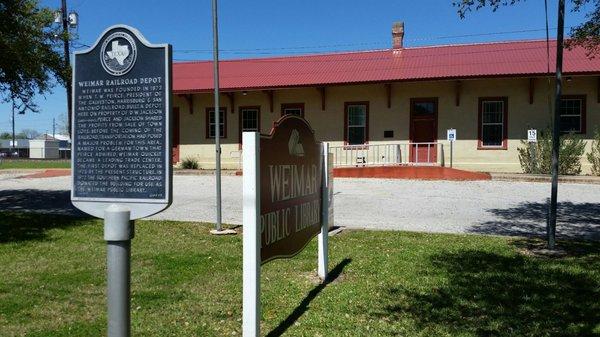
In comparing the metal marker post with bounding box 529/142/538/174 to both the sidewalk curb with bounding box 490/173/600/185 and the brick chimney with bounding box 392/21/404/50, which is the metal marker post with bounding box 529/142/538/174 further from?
the brick chimney with bounding box 392/21/404/50

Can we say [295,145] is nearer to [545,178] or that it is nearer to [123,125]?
[123,125]

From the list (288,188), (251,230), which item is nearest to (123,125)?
(251,230)

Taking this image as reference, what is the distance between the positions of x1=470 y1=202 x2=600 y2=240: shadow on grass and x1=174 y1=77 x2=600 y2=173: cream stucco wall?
9.08m

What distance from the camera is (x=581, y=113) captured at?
65.9 ft

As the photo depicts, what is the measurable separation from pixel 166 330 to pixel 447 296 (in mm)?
2590

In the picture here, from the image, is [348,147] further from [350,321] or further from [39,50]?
[350,321]

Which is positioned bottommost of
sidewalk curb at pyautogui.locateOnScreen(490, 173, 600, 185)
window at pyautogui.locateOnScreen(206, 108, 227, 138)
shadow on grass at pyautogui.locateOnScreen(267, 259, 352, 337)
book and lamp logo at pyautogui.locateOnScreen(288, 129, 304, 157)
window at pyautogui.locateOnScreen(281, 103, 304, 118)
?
shadow on grass at pyautogui.locateOnScreen(267, 259, 352, 337)

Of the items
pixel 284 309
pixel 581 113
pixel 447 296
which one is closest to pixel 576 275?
pixel 447 296

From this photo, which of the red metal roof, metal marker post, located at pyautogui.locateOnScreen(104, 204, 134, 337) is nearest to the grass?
the red metal roof

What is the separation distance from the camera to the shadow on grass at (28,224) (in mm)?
8405

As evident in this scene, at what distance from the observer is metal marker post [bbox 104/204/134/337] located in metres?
3.16

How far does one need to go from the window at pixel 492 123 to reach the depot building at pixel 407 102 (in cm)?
4

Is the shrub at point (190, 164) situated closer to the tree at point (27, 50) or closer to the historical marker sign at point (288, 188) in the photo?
the tree at point (27, 50)

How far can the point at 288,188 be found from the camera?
15.4 feet
